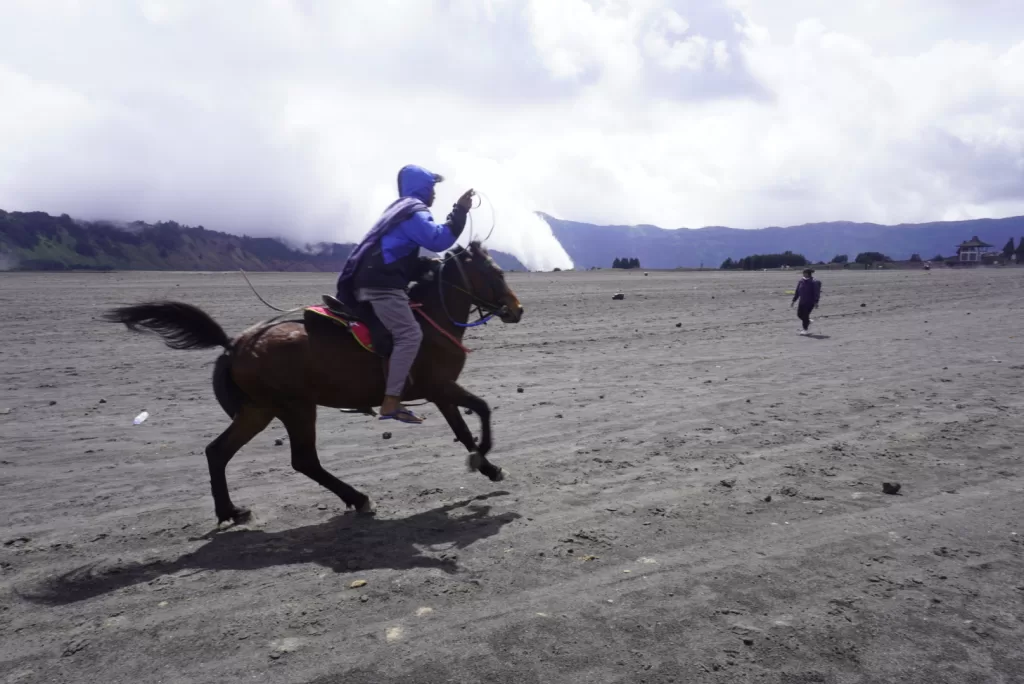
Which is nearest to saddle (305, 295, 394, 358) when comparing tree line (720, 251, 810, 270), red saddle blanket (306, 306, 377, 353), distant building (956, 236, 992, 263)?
red saddle blanket (306, 306, 377, 353)

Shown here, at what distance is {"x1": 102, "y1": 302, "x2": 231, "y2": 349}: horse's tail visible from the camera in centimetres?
611

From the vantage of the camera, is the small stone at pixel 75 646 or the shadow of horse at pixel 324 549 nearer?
the small stone at pixel 75 646

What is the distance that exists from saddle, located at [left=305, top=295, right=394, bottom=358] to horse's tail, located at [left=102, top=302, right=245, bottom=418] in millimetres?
883

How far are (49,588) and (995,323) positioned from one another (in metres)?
24.3

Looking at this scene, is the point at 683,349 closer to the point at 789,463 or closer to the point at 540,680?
the point at 789,463

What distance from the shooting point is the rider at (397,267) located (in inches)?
240

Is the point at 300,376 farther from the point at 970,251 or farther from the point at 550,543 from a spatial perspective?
the point at 970,251

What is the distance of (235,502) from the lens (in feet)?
21.0

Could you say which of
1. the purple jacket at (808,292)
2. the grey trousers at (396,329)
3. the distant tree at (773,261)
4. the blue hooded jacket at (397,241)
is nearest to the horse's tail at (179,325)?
the blue hooded jacket at (397,241)

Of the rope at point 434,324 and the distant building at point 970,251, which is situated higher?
the distant building at point 970,251

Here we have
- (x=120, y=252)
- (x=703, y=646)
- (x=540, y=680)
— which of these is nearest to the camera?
(x=540, y=680)

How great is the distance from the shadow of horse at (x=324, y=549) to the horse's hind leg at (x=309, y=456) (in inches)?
5.8

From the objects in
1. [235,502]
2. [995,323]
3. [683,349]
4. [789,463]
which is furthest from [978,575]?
[995,323]

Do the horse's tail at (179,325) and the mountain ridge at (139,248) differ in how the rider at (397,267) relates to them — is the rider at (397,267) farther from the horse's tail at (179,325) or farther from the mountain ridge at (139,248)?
the mountain ridge at (139,248)
